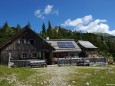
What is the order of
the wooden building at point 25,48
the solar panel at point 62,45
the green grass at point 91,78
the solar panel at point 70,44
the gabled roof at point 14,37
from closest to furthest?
the green grass at point 91,78, the gabled roof at point 14,37, the wooden building at point 25,48, the solar panel at point 62,45, the solar panel at point 70,44

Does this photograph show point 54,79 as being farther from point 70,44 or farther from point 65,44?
point 70,44

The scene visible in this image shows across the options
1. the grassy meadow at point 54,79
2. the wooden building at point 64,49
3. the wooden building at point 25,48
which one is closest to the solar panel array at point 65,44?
the wooden building at point 64,49

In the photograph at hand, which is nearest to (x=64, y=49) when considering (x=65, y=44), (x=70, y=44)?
(x=65, y=44)

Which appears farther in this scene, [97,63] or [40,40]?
[40,40]

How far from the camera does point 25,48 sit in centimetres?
4478

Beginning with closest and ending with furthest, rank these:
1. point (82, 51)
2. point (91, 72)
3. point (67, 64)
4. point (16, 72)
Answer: point (16, 72) → point (91, 72) → point (67, 64) → point (82, 51)

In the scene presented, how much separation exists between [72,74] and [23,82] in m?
6.62

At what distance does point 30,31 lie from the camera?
1775 inches

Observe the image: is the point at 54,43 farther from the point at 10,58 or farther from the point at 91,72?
the point at 91,72

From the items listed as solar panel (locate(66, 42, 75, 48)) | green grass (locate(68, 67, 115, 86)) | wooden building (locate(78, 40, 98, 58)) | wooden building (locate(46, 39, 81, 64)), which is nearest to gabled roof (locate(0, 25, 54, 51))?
wooden building (locate(46, 39, 81, 64))

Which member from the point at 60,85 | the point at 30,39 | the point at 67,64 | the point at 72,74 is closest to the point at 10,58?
the point at 30,39

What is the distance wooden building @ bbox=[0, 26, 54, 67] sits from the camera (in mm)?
43594

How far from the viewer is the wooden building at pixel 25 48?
43.6 m

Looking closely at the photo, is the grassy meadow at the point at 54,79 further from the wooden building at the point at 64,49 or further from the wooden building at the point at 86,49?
the wooden building at the point at 86,49
